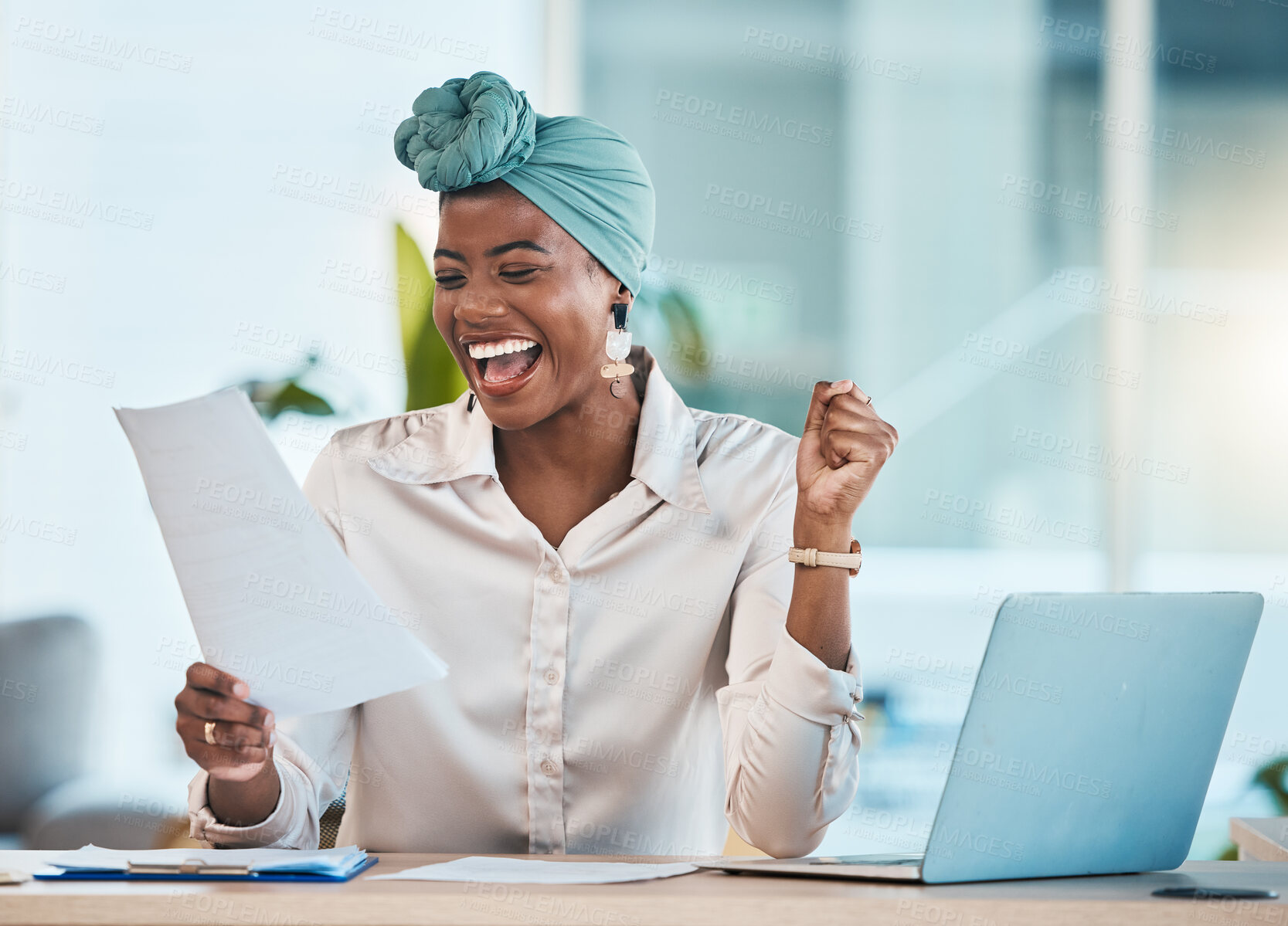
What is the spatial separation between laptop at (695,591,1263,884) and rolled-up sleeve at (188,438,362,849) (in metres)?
0.49

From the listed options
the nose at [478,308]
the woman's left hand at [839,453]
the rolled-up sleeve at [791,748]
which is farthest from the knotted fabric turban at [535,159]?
the rolled-up sleeve at [791,748]

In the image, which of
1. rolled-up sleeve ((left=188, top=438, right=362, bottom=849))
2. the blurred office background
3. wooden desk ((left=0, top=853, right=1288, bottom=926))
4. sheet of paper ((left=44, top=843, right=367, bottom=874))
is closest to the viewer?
wooden desk ((left=0, top=853, right=1288, bottom=926))

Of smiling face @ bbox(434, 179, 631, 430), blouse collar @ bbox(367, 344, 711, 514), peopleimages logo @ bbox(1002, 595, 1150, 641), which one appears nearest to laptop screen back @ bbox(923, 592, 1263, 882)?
peopleimages logo @ bbox(1002, 595, 1150, 641)

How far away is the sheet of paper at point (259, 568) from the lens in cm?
86

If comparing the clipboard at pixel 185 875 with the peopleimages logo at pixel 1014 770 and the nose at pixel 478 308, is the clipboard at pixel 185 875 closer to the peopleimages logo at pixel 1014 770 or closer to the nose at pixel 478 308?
the peopleimages logo at pixel 1014 770

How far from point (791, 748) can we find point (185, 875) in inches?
23.9

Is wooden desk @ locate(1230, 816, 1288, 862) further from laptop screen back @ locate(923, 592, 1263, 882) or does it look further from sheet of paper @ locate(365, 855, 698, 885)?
sheet of paper @ locate(365, 855, 698, 885)

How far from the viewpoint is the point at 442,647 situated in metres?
1.44

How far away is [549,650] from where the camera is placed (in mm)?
1427

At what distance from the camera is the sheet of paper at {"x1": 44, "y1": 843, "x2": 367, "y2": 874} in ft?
3.07

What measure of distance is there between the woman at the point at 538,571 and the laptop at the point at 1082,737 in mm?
454

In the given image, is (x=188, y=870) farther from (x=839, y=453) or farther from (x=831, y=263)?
(x=831, y=263)

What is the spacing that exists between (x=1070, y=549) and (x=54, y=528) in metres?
3.03

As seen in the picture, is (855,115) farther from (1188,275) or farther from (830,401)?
(830,401)
